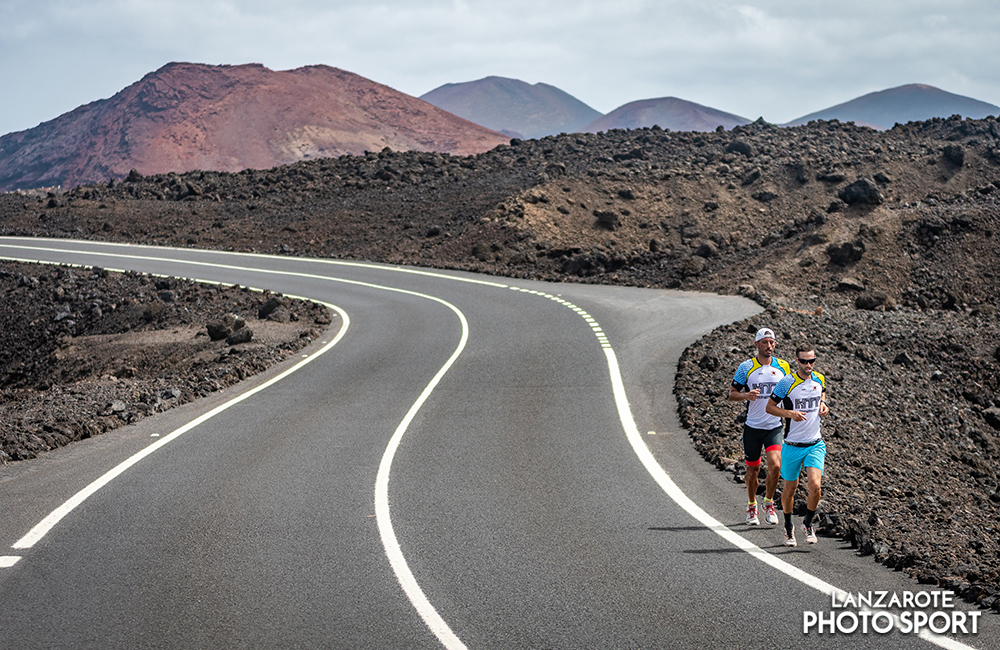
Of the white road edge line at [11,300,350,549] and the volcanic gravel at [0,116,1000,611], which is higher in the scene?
the volcanic gravel at [0,116,1000,611]

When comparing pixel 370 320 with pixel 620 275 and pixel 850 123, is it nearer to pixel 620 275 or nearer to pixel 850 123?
pixel 620 275

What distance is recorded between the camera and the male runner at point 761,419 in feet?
28.8

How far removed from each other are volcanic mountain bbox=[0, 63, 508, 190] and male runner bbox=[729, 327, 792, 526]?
9668 cm

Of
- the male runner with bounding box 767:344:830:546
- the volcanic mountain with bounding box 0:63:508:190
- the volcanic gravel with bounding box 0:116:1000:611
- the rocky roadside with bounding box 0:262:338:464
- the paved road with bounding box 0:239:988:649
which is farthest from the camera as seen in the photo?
the volcanic mountain with bounding box 0:63:508:190

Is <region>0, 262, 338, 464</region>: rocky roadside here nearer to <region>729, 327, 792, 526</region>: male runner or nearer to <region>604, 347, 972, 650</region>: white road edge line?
<region>604, 347, 972, 650</region>: white road edge line

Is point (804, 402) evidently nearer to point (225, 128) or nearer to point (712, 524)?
point (712, 524)

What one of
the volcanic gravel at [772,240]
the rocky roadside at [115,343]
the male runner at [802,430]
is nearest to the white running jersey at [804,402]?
the male runner at [802,430]

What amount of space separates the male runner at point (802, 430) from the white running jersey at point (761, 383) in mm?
190

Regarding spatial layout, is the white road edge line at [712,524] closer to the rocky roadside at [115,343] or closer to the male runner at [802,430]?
the male runner at [802,430]

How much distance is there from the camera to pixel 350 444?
40.2ft

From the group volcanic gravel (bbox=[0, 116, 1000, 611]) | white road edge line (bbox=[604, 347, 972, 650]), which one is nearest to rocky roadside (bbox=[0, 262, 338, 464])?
volcanic gravel (bbox=[0, 116, 1000, 611])

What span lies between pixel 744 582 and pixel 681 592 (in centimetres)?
65

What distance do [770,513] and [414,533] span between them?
3.87 m

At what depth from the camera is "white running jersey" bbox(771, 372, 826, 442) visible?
8.41 m
